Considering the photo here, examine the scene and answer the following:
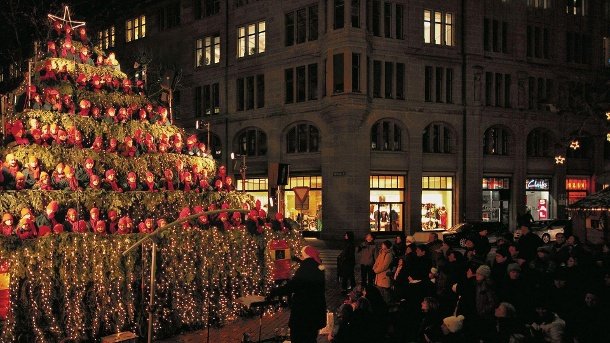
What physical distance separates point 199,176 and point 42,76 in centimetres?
436

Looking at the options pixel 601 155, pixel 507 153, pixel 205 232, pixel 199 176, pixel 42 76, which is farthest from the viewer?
pixel 601 155

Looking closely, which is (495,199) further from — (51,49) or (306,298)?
(306,298)

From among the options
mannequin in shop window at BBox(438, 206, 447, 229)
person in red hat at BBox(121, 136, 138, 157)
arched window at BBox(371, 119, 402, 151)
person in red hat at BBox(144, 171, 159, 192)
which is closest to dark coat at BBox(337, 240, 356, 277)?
person in red hat at BBox(144, 171, 159, 192)

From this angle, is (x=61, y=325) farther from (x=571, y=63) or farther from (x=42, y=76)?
(x=571, y=63)

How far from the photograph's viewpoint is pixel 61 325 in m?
12.3

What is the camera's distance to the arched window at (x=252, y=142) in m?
41.3

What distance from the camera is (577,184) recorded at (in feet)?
148

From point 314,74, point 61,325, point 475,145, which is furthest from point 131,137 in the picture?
point 475,145

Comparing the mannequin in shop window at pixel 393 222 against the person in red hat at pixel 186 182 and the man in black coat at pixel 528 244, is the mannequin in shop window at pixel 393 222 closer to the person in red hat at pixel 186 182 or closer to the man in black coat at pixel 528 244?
the man in black coat at pixel 528 244

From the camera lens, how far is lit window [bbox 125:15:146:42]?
51594mm

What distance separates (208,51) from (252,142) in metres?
7.80

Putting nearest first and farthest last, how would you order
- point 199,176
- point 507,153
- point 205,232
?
point 205,232, point 199,176, point 507,153

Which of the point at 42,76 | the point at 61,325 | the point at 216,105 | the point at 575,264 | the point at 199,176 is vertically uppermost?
the point at 216,105

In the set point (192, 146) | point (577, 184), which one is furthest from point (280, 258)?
point (577, 184)
